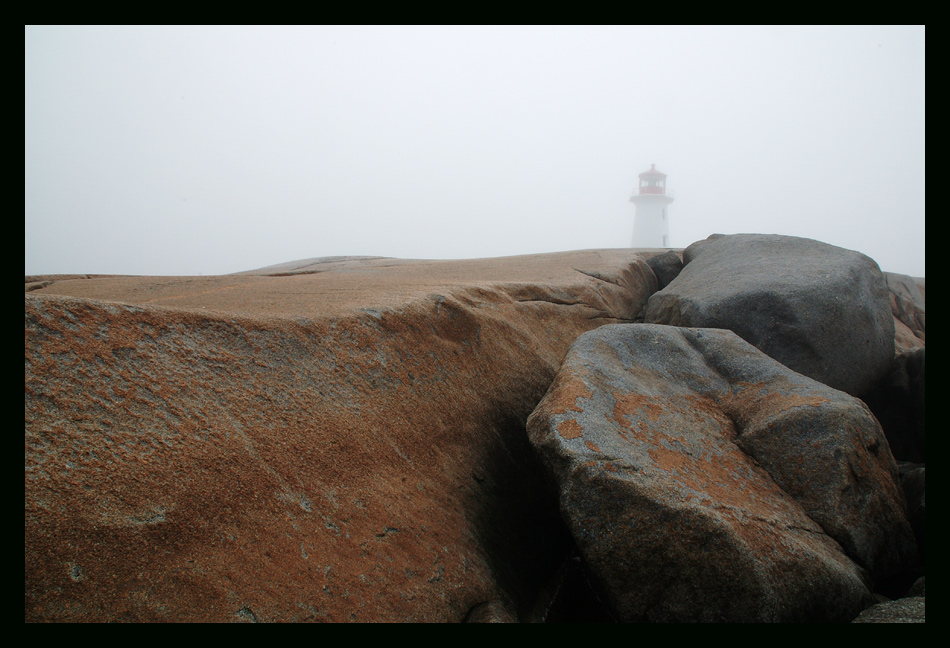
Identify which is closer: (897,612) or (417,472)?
(897,612)

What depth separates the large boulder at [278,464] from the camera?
1.39m

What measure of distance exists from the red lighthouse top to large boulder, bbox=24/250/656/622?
148ft

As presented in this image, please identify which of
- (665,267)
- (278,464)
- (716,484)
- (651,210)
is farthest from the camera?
(651,210)

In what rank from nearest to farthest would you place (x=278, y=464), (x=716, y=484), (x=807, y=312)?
1. (x=278, y=464)
2. (x=716, y=484)
3. (x=807, y=312)

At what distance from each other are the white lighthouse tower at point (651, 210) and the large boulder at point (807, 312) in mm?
41057

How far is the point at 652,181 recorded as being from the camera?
44750mm

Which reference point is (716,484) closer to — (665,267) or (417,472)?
(417,472)

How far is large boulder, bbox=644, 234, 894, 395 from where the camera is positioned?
11.4 ft

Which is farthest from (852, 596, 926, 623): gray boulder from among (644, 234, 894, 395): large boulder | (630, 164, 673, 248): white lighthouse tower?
(630, 164, 673, 248): white lighthouse tower

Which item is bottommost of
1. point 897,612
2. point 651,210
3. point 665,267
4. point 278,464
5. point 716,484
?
point 897,612

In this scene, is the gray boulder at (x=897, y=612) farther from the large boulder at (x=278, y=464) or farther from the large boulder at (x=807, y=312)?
the large boulder at (x=807, y=312)

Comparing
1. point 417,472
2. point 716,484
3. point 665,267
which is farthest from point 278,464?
point 665,267

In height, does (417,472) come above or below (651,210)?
below

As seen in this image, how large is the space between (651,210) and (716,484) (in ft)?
148
